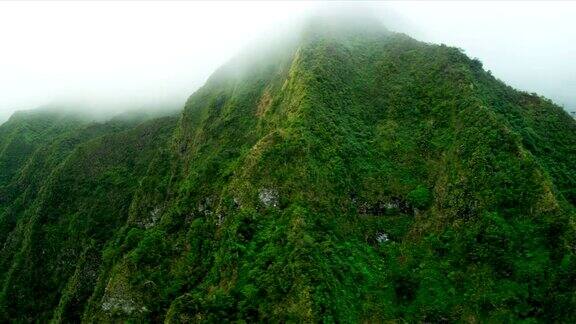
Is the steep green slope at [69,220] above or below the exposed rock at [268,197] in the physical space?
below

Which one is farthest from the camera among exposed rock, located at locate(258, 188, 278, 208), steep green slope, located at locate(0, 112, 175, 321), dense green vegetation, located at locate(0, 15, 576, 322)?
steep green slope, located at locate(0, 112, 175, 321)

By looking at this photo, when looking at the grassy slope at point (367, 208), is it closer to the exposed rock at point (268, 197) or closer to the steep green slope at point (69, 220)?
the exposed rock at point (268, 197)

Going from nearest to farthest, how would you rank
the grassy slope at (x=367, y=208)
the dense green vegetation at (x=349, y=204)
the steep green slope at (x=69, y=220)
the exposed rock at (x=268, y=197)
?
the grassy slope at (x=367, y=208) < the dense green vegetation at (x=349, y=204) < the exposed rock at (x=268, y=197) < the steep green slope at (x=69, y=220)

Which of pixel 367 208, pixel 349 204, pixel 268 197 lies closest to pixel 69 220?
pixel 268 197

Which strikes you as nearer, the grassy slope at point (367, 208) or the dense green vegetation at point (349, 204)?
the grassy slope at point (367, 208)

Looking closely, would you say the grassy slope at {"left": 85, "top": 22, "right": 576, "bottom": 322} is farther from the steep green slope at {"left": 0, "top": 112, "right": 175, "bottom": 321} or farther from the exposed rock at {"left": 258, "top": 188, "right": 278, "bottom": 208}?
the steep green slope at {"left": 0, "top": 112, "right": 175, "bottom": 321}

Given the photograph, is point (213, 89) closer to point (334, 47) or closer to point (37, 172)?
point (334, 47)

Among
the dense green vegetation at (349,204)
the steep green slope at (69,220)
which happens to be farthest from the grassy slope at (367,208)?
the steep green slope at (69,220)

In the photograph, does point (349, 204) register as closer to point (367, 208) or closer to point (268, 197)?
point (367, 208)

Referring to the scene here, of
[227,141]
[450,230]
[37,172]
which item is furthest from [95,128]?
[450,230]

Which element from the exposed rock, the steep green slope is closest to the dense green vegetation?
the exposed rock
